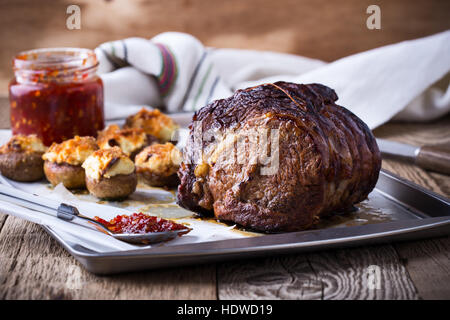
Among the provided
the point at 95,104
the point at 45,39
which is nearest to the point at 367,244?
the point at 95,104

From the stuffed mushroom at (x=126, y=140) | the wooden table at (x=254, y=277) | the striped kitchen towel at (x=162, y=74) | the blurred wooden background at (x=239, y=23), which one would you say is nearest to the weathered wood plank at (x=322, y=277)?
the wooden table at (x=254, y=277)

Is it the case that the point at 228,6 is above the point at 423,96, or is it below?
above

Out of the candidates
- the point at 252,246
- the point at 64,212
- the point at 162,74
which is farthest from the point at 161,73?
the point at 252,246

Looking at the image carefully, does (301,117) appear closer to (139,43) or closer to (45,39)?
(139,43)

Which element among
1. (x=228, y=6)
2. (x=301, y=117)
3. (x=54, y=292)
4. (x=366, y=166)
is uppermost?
(x=228, y=6)

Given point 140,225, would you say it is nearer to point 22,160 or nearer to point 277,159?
point 277,159

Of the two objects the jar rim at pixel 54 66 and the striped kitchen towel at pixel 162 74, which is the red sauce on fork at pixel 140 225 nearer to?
the jar rim at pixel 54 66
